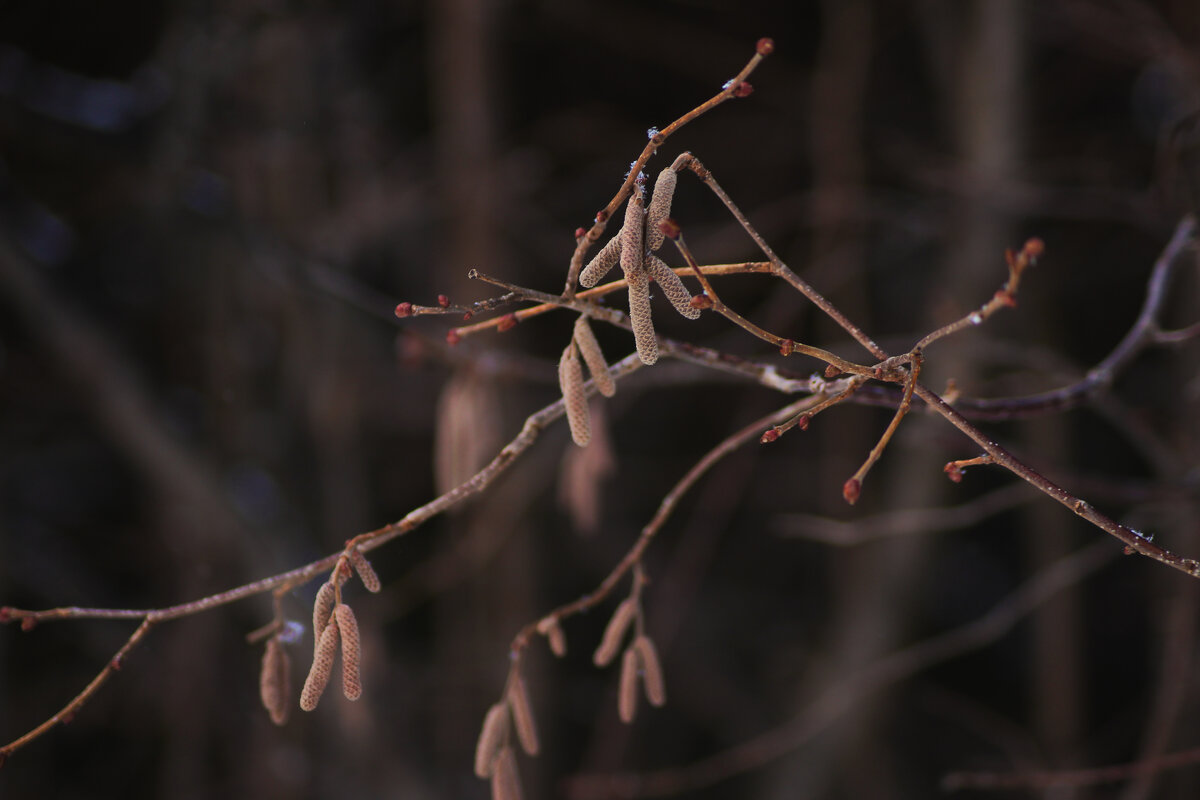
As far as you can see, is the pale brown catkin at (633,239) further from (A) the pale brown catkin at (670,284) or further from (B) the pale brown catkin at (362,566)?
(B) the pale brown catkin at (362,566)

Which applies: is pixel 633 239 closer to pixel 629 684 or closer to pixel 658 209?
pixel 658 209

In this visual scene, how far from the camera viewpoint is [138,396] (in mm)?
1560

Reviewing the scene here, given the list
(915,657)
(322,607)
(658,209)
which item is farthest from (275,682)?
(915,657)

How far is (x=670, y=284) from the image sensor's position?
52cm

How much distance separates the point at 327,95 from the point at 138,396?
3.40 feet

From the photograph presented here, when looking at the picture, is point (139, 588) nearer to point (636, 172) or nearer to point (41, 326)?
point (41, 326)

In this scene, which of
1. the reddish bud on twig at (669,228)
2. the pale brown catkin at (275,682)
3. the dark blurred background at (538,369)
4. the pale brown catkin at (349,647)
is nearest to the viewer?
the reddish bud on twig at (669,228)

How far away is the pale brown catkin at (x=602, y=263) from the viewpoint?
20.0 inches

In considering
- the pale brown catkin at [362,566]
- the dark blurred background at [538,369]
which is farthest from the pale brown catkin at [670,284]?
the dark blurred background at [538,369]

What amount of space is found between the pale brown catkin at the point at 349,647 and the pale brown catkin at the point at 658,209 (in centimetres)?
32

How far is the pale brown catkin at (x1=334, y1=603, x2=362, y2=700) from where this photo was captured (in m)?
0.59

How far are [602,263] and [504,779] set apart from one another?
45cm

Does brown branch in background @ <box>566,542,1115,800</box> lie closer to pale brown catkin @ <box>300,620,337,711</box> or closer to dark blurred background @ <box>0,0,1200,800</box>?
dark blurred background @ <box>0,0,1200,800</box>

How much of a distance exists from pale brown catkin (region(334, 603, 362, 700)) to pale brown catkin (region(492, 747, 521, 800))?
0.55 feet
